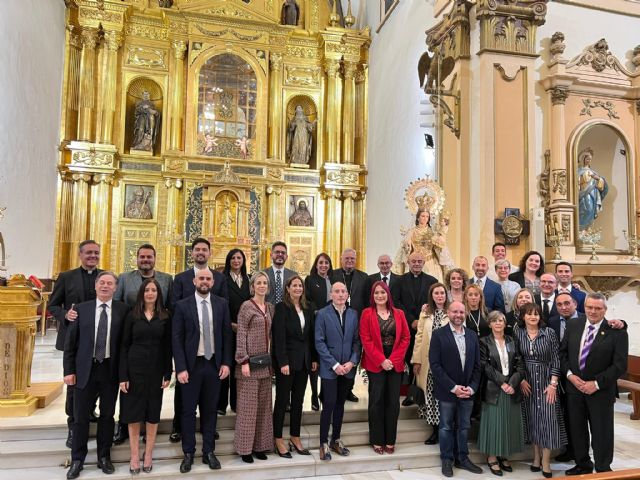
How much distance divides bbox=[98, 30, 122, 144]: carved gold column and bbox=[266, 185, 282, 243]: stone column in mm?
3664

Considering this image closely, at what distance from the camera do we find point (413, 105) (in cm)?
993

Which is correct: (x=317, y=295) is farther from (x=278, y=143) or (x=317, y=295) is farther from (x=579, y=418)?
(x=278, y=143)

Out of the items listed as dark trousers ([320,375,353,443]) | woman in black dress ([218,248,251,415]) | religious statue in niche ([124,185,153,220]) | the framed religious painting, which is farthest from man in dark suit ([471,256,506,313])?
religious statue in niche ([124,185,153,220])

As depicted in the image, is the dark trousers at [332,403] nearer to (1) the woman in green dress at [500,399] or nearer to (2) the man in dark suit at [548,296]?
(1) the woman in green dress at [500,399]

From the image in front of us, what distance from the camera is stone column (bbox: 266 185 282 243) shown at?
12242 millimetres

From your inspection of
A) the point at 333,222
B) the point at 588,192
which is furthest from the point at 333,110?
the point at 588,192

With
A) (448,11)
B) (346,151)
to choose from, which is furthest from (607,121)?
(346,151)

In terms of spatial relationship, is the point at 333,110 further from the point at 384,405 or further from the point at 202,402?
the point at 202,402

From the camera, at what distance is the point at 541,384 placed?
4.12 metres

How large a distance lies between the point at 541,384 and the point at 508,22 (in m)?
5.19

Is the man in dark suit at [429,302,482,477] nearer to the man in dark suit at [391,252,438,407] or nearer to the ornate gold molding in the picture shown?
the man in dark suit at [391,252,438,407]

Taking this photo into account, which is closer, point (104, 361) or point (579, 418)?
point (104, 361)

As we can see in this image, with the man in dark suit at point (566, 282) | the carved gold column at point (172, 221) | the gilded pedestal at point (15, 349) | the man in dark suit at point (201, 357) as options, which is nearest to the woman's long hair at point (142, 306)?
the man in dark suit at point (201, 357)

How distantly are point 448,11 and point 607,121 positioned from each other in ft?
9.47
